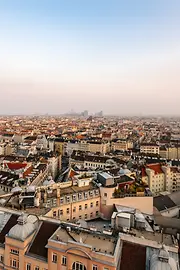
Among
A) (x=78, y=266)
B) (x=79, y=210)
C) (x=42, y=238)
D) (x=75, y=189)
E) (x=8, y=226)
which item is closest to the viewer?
(x=78, y=266)

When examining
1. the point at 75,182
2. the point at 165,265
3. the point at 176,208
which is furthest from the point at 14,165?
the point at 165,265

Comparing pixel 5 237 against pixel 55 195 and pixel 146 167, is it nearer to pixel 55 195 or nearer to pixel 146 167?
pixel 55 195

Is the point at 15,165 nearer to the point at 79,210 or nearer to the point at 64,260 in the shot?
the point at 79,210

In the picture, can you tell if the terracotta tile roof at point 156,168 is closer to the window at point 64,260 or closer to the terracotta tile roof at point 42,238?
the terracotta tile roof at point 42,238

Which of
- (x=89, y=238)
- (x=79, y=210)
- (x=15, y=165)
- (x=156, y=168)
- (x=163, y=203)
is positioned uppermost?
(x=89, y=238)

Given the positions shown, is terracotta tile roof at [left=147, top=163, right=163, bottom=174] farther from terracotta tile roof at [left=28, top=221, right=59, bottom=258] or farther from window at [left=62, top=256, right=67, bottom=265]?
window at [left=62, top=256, right=67, bottom=265]

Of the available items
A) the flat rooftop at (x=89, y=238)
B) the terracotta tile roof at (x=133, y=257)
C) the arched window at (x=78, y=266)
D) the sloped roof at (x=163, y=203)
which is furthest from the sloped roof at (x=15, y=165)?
the terracotta tile roof at (x=133, y=257)

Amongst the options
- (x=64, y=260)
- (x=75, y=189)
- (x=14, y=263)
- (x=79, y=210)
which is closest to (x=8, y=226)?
(x=14, y=263)
